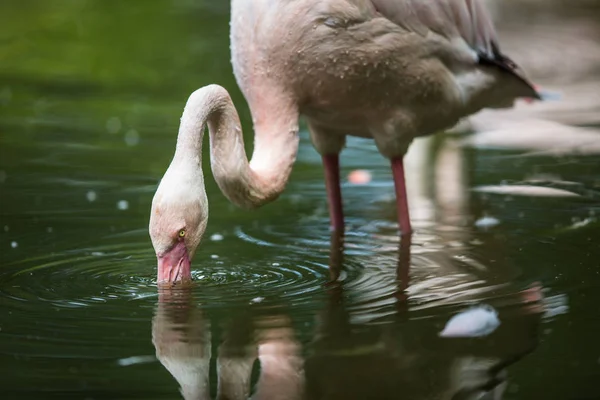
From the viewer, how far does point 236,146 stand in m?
6.34

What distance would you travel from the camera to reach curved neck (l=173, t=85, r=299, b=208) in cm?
596

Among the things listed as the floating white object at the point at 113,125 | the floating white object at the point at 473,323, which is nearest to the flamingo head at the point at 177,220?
the floating white object at the point at 473,323

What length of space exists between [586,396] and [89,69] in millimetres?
9426

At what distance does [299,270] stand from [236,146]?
75 cm

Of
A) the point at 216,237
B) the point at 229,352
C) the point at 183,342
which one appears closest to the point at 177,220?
the point at 183,342

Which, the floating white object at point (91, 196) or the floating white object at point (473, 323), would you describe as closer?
the floating white object at point (473, 323)

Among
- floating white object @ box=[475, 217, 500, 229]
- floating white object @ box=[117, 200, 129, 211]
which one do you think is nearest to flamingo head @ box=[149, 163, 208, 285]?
floating white object @ box=[117, 200, 129, 211]

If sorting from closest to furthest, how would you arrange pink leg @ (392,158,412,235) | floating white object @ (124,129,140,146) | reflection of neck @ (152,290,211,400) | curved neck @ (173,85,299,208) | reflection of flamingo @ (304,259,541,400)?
reflection of flamingo @ (304,259,541,400) → reflection of neck @ (152,290,211,400) → curved neck @ (173,85,299,208) → pink leg @ (392,158,412,235) → floating white object @ (124,129,140,146)

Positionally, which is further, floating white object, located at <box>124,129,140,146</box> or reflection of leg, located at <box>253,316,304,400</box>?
floating white object, located at <box>124,129,140,146</box>

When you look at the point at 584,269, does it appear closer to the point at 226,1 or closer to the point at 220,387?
the point at 220,387

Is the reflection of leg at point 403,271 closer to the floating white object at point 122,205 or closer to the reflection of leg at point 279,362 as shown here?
the reflection of leg at point 279,362

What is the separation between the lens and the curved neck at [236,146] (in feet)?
19.6

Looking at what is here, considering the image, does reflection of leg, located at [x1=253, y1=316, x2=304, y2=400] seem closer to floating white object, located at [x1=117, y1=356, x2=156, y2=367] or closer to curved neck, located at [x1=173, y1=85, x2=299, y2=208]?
floating white object, located at [x1=117, y1=356, x2=156, y2=367]

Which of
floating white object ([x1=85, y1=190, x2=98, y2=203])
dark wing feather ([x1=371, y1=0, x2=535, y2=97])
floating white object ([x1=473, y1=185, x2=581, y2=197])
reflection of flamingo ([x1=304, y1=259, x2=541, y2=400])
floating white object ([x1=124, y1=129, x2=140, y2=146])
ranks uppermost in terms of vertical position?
dark wing feather ([x1=371, y1=0, x2=535, y2=97])
